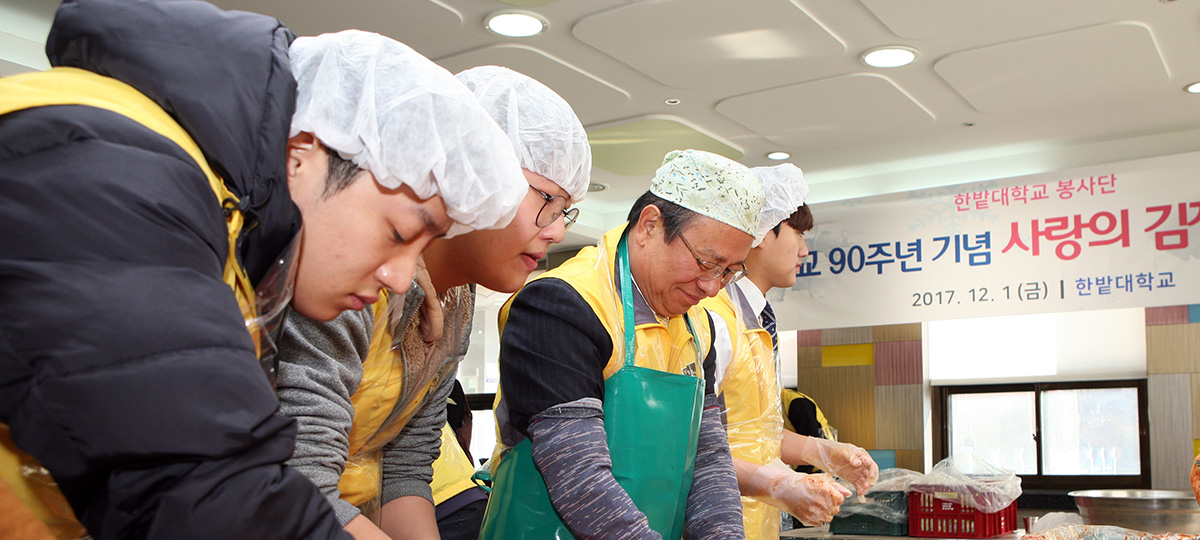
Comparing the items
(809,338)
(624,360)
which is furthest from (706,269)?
(809,338)

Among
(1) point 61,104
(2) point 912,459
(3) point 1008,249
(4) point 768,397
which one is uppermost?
(3) point 1008,249

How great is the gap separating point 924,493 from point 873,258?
2.08 meters

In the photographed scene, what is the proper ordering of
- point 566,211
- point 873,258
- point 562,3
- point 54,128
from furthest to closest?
point 873,258
point 562,3
point 566,211
point 54,128

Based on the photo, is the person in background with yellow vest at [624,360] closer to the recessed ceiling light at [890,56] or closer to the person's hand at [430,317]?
the person's hand at [430,317]

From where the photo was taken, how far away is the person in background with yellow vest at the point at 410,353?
106 cm

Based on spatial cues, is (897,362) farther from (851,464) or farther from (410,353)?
(410,353)

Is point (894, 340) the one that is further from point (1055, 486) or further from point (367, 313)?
point (367, 313)

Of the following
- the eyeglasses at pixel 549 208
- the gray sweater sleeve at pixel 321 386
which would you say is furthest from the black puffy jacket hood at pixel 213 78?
the eyeglasses at pixel 549 208

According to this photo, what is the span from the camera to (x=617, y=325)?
1.72 m

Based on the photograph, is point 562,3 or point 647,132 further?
point 647,132

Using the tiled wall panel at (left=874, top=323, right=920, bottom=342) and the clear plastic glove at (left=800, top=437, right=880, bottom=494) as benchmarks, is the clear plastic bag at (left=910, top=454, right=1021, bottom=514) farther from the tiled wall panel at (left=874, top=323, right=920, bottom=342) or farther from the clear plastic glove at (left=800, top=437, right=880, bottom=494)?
the tiled wall panel at (left=874, top=323, right=920, bottom=342)

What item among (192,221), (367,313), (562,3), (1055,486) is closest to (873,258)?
(1055,486)

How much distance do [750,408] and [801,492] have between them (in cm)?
50

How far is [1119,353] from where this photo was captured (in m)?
5.72
